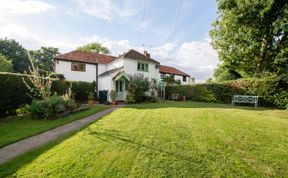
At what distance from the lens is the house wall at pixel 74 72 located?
20.9 m

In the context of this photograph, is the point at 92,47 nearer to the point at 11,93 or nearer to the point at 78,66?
the point at 78,66

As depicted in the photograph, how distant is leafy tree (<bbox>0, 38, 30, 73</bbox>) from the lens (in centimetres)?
3173

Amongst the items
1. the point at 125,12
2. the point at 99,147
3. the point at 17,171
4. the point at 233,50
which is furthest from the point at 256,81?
the point at 17,171

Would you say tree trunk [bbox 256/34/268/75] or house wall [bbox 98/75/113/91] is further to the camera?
house wall [bbox 98/75/113/91]

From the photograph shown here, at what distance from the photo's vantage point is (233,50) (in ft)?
65.8

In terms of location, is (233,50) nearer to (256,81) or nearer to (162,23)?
(256,81)

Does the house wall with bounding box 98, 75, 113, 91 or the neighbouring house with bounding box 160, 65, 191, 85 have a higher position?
the neighbouring house with bounding box 160, 65, 191, 85

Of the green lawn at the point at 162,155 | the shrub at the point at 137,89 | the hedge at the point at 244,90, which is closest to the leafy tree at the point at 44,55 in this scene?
the shrub at the point at 137,89

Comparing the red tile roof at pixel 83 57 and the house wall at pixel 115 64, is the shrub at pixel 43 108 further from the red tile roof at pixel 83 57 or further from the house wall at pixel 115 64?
the red tile roof at pixel 83 57

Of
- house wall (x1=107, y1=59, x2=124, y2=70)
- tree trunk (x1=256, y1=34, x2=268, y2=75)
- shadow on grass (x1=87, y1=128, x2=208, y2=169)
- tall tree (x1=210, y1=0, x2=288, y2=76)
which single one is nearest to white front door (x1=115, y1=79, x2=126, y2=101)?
house wall (x1=107, y1=59, x2=124, y2=70)

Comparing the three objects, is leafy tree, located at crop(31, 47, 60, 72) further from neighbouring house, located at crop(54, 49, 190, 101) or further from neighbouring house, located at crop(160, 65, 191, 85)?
neighbouring house, located at crop(160, 65, 191, 85)

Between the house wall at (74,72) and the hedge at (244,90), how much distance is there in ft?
42.7

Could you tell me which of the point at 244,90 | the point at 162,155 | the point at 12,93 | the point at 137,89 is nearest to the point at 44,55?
the point at 137,89

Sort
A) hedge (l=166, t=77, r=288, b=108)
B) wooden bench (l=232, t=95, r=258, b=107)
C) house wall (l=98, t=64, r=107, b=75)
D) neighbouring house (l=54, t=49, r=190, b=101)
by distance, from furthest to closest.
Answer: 1. house wall (l=98, t=64, r=107, b=75)
2. neighbouring house (l=54, t=49, r=190, b=101)
3. wooden bench (l=232, t=95, r=258, b=107)
4. hedge (l=166, t=77, r=288, b=108)
